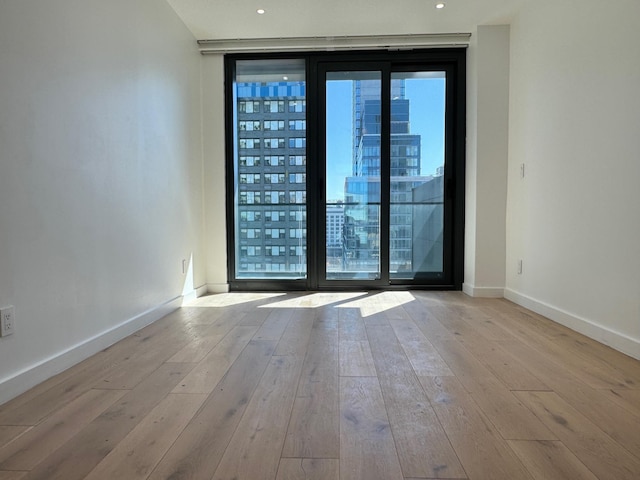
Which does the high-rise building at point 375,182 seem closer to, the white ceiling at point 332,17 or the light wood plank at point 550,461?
the white ceiling at point 332,17

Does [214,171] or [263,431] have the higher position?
[214,171]

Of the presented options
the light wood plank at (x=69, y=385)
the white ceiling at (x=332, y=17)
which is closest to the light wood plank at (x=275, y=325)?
the light wood plank at (x=69, y=385)

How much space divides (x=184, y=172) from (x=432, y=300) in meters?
2.47

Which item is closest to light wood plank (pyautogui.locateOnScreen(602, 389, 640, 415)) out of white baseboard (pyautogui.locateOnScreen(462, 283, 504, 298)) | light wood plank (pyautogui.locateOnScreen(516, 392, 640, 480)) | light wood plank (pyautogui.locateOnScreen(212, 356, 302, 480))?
light wood plank (pyautogui.locateOnScreen(516, 392, 640, 480))

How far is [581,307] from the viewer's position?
2324 mm

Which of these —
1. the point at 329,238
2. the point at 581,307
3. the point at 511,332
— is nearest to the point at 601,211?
the point at 581,307

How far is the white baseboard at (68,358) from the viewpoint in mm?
1479

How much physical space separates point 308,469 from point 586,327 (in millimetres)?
2082

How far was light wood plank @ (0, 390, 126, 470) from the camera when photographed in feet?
3.55

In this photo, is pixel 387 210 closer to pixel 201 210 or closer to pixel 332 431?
pixel 201 210

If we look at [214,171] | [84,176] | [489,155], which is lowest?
[84,176]

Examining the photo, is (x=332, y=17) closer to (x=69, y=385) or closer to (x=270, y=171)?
(x=270, y=171)

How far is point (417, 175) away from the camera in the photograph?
12.3 feet

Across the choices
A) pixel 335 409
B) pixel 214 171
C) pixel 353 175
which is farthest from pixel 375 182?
pixel 335 409
